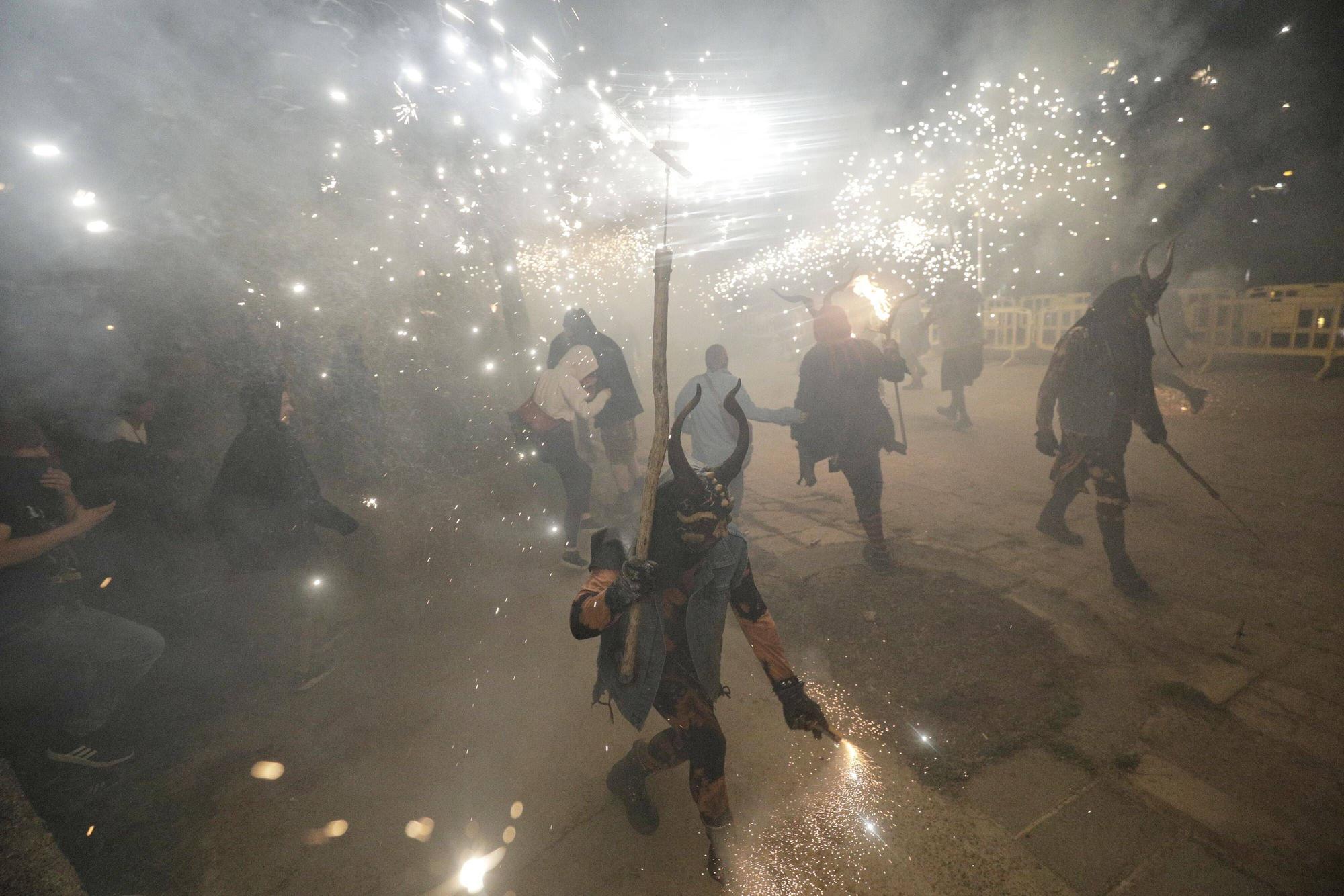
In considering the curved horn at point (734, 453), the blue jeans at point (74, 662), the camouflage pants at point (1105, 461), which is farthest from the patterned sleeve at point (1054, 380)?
the blue jeans at point (74, 662)

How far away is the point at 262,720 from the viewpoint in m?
3.33

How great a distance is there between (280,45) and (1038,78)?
44.7 feet

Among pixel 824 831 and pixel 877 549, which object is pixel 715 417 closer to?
pixel 877 549

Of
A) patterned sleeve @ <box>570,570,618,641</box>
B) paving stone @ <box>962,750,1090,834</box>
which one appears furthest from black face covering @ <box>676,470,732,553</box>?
paving stone @ <box>962,750,1090,834</box>

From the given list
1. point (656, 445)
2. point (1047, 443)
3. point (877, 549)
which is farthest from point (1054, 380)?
point (656, 445)

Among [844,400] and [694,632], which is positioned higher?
[844,400]

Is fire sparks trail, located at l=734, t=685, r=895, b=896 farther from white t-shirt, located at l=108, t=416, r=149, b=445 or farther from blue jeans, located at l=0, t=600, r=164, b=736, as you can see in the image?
white t-shirt, located at l=108, t=416, r=149, b=445

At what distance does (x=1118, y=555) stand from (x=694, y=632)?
3278 millimetres

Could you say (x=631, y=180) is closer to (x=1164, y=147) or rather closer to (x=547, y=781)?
(x=1164, y=147)

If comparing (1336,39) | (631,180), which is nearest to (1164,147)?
(1336,39)

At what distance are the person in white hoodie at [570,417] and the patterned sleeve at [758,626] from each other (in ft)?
8.97

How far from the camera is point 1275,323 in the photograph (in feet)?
24.7

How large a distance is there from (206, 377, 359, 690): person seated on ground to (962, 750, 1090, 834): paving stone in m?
3.97

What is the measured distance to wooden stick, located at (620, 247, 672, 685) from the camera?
2.03 m
